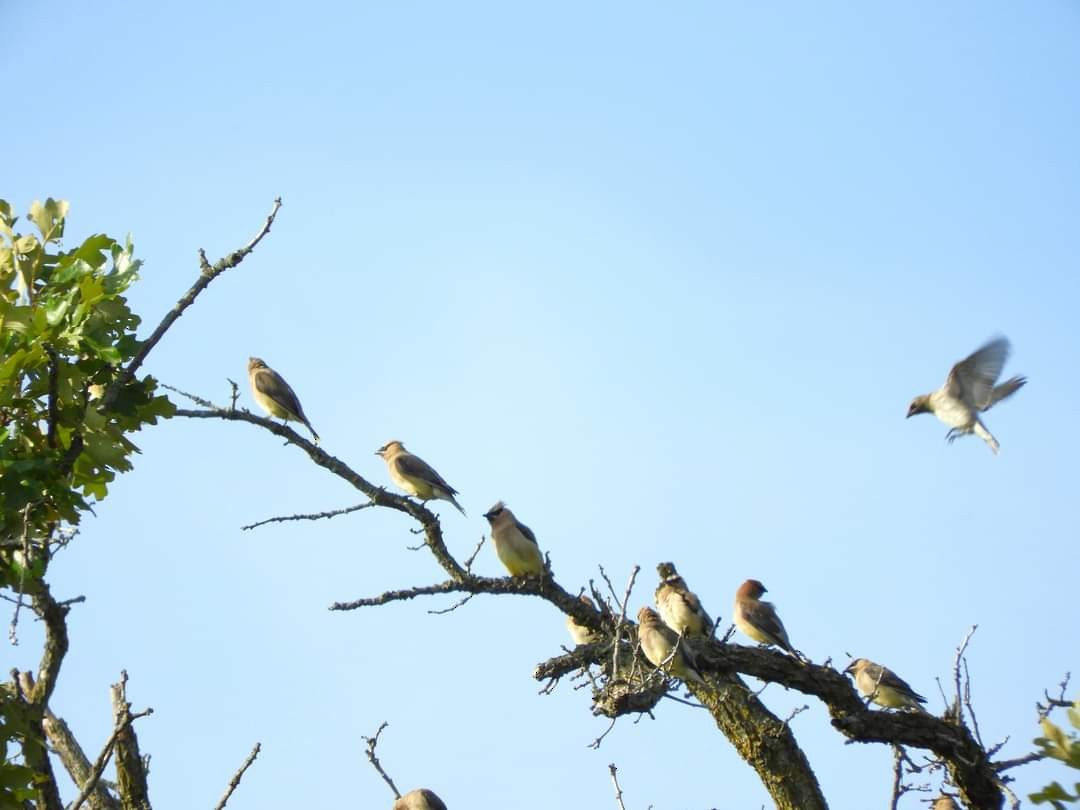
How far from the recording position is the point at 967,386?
11625 mm

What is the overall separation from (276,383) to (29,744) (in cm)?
Answer: 856

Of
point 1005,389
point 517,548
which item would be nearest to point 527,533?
point 517,548

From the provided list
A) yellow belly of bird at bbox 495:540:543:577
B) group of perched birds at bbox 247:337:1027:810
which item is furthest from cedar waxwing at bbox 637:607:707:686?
yellow belly of bird at bbox 495:540:543:577

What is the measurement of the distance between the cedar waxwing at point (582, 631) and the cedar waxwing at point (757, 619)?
1352mm

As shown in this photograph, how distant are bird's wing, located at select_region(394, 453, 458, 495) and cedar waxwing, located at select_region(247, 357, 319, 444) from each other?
841 millimetres

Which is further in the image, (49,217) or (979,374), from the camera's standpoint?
(979,374)

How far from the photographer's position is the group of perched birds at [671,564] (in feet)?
32.1

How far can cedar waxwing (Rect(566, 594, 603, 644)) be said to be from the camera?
32.0 feet

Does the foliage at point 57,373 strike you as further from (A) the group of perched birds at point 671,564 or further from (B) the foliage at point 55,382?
(A) the group of perched birds at point 671,564

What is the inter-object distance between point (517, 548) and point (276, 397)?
353cm

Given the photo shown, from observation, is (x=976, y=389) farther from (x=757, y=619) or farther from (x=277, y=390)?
(x=277, y=390)

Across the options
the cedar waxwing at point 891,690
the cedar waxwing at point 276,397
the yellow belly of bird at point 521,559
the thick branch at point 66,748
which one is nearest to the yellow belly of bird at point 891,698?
the cedar waxwing at point 891,690

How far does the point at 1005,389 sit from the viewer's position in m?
11.5

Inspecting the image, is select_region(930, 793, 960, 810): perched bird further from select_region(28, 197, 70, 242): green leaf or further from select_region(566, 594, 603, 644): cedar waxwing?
select_region(28, 197, 70, 242): green leaf
